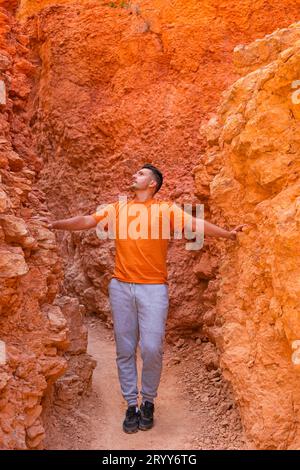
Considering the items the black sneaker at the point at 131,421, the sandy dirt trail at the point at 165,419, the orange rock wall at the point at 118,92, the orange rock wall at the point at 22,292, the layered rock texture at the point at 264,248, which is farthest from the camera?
the orange rock wall at the point at 118,92

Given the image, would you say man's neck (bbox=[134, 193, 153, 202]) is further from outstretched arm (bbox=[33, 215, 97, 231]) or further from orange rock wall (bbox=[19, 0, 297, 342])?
orange rock wall (bbox=[19, 0, 297, 342])

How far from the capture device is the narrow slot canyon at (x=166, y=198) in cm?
316

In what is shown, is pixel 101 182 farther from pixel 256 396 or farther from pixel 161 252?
pixel 256 396

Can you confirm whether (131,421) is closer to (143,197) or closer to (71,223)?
(71,223)

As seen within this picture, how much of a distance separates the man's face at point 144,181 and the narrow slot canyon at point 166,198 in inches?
19.6

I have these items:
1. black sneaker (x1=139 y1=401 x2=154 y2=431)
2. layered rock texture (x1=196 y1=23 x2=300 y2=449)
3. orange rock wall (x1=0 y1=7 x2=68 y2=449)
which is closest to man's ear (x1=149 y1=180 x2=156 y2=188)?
layered rock texture (x1=196 y1=23 x2=300 y2=449)

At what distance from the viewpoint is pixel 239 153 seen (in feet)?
11.9

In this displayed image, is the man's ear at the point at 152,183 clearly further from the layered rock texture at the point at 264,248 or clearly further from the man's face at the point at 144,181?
the layered rock texture at the point at 264,248

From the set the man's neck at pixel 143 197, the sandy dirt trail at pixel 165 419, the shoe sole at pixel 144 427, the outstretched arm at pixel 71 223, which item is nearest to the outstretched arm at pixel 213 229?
the man's neck at pixel 143 197

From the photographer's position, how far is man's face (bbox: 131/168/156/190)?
3814mm

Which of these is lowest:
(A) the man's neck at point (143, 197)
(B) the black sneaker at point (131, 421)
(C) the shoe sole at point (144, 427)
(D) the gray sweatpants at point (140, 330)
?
(C) the shoe sole at point (144, 427)

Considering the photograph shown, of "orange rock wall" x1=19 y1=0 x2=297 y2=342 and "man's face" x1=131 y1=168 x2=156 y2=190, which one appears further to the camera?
"orange rock wall" x1=19 y1=0 x2=297 y2=342

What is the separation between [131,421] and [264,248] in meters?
1.44

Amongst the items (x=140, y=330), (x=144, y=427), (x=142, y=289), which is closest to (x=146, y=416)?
(x=144, y=427)
